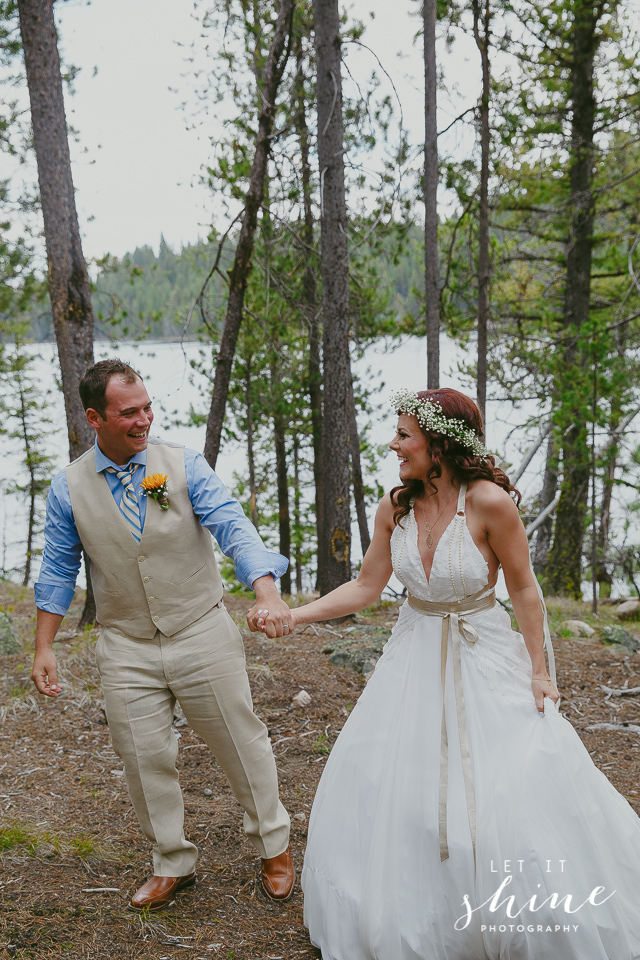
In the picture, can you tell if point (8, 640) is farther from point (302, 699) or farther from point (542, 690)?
point (542, 690)

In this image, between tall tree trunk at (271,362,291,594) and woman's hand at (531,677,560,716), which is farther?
tall tree trunk at (271,362,291,594)

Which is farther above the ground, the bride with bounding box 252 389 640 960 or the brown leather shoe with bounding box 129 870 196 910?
the bride with bounding box 252 389 640 960

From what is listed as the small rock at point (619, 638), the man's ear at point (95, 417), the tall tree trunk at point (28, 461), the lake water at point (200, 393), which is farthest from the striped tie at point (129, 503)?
the tall tree trunk at point (28, 461)

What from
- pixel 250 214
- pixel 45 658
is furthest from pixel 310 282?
pixel 45 658

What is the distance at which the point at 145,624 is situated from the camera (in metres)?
3.29

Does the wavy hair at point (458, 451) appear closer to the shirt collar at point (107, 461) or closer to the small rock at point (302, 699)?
the shirt collar at point (107, 461)

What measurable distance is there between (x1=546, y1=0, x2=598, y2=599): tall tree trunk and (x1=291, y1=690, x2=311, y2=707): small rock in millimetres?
6468

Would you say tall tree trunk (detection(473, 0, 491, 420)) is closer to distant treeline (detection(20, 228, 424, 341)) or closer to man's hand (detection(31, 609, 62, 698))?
distant treeline (detection(20, 228, 424, 341))

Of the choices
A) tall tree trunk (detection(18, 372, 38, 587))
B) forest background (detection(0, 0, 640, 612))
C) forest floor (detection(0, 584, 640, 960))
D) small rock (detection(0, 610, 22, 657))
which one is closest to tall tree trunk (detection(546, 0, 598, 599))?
forest background (detection(0, 0, 640, 612))

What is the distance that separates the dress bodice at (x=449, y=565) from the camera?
10.1 ft

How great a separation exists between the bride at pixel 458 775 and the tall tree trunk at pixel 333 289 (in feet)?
16.7

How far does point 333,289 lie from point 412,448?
5.50 m

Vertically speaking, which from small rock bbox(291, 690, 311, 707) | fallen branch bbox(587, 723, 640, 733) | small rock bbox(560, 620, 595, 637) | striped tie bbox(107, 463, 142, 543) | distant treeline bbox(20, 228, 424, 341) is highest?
distant treeline bbox(20, 228, 424, 341)

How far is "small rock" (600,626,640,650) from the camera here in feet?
24.5
